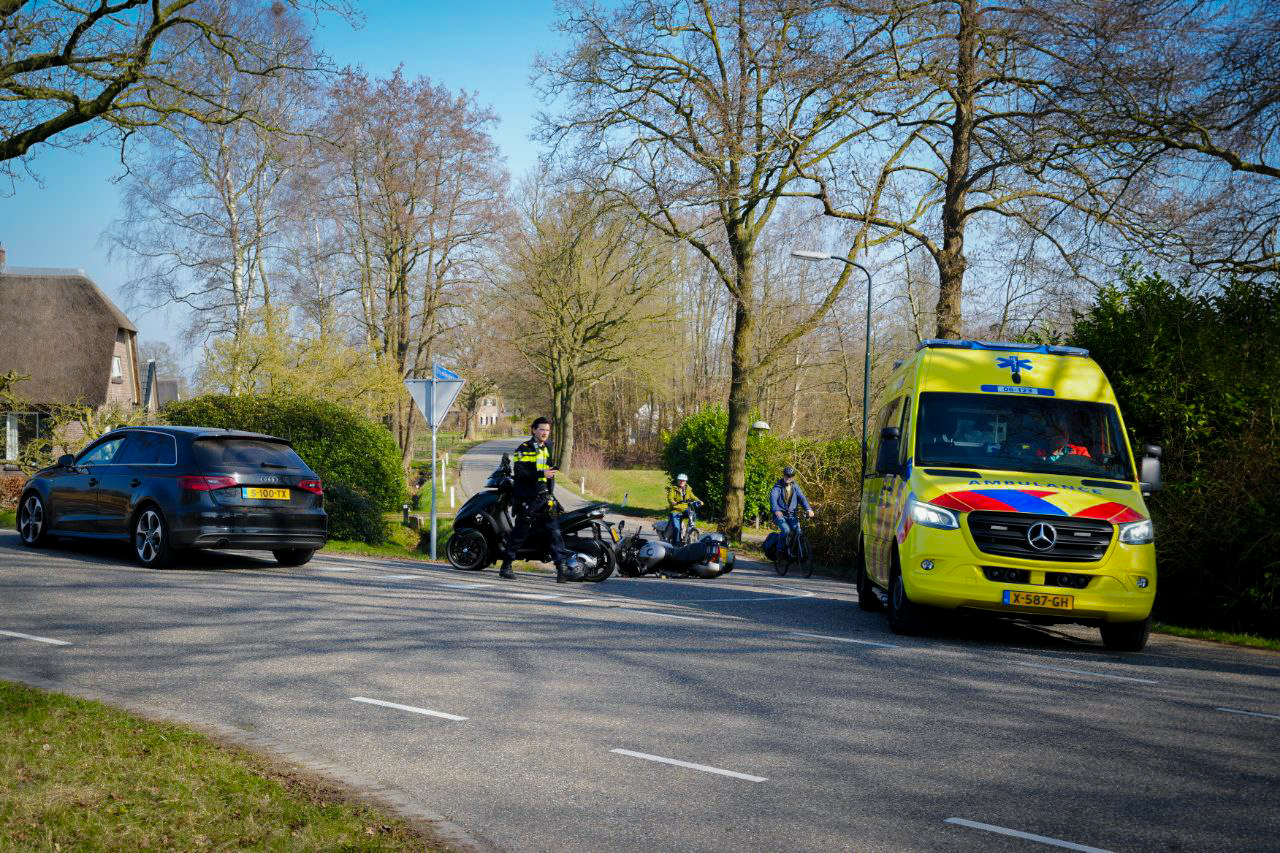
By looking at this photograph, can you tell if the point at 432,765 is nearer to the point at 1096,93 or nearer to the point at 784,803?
the point at 784,803

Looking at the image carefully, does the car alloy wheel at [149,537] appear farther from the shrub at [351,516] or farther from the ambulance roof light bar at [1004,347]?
the ambulance roof light bar at [1004,347]

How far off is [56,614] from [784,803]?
731cm

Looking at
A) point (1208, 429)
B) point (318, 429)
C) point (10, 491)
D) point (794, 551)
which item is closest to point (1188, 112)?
point (1208, 429)

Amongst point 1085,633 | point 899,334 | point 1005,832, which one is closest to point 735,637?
point 1085,633

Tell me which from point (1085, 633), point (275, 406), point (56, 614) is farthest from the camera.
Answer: point (275, 406)

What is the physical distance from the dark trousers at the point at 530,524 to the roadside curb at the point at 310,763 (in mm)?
7999

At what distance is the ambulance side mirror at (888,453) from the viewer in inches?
437

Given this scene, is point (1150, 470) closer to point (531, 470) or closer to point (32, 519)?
point (531, 470)

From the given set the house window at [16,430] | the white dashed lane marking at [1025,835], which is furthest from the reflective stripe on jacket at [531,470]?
the house window at [16,430]

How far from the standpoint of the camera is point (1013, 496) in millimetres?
9906

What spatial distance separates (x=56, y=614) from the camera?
9.86 metres

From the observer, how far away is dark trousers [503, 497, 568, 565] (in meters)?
15.0

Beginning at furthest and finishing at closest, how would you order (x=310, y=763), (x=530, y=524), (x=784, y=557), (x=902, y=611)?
(x=784, y=557)
(x=530, y=524)
(x=902, y=611)
(x=310, y=763)

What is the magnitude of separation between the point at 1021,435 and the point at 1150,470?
117cm
